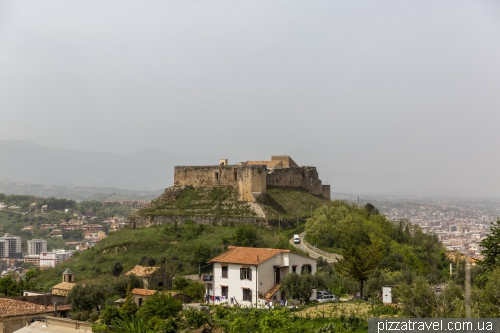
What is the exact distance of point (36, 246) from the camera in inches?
5984

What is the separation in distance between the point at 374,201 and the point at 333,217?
21.1 meters

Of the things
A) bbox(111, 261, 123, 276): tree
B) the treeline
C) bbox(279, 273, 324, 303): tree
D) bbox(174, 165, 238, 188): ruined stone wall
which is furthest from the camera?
bbox(174, 165, 238, 188): ruined stone wall

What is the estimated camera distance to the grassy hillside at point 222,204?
5731 centimetres

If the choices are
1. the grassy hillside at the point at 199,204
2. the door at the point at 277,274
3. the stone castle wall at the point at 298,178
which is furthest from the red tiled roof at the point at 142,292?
the stone castle wall at the point at 298,178

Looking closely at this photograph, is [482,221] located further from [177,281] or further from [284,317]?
[177,281]

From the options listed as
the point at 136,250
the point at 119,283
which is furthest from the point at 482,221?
the point at 136,250

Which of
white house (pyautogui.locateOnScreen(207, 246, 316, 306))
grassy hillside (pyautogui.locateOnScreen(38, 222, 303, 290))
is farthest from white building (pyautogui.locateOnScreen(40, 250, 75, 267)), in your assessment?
white house (pyautogui.locateOnScreen(207, 246, 316, 306))

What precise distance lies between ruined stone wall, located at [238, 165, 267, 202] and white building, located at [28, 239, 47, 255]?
10365 centimetres

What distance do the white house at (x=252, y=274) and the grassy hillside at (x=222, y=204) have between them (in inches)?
848

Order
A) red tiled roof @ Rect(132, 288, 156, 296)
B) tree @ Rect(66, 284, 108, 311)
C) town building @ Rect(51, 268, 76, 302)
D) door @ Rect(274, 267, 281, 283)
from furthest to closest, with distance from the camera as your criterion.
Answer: town building @ Rect(51, 268, 76, 302), tree @ Rect(66, 284, 108, 311), red tiled roof @ Rect(132, 288, 156, 296), door @ Rect(274, 267, 281, 283)

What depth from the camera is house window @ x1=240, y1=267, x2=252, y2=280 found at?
32500 mm

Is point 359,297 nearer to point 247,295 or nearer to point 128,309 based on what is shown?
point 247,295

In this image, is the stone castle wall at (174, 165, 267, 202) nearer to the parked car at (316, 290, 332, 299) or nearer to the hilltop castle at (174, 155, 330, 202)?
the hilltop castle at (174, 155, 330, 202)

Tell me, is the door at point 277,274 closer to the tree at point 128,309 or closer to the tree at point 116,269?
the tree at point 128,309
